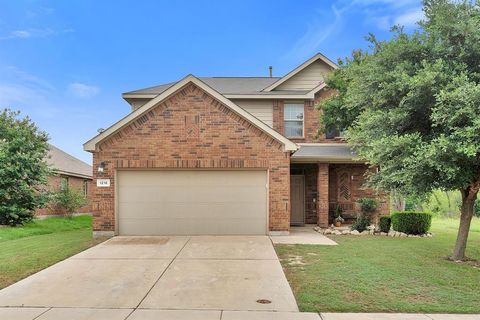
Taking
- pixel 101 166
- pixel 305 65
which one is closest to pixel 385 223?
pixel 305 65

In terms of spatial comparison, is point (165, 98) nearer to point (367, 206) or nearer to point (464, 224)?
point (367, 206)

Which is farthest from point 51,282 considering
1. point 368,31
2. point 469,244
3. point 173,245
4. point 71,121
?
point 71,121

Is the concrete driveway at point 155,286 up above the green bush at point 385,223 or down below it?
below

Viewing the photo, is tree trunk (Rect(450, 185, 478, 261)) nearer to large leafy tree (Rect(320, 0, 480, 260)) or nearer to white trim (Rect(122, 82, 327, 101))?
large leafy tree (Rect(320, 0, 480, 260))

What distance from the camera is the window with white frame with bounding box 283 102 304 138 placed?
1717 cm

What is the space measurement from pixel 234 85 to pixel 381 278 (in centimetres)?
1345

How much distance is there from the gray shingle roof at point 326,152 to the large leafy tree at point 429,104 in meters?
5.34

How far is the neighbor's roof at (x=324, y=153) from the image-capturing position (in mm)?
15242

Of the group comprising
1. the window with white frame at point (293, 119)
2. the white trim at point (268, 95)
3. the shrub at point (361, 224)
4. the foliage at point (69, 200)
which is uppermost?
the white trim at point (268, 95)

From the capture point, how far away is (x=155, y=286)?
7043mm

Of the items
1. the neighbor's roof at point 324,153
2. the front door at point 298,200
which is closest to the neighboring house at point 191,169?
the neighbor's roof at point 324,153

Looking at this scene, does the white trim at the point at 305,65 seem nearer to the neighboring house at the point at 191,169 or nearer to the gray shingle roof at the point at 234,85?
the gray shingle roof at the point at 234,85

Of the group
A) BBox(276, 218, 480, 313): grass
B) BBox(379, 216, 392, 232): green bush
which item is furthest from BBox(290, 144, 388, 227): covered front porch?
BBox(276, 218, 480, 313): grass

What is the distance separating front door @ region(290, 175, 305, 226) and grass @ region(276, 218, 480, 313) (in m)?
5.44
